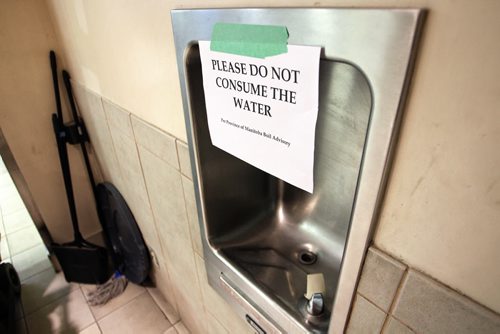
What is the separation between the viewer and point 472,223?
10.9 inches

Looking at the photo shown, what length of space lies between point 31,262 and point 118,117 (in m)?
1.56

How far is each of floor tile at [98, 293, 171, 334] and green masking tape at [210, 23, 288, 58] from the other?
149cm

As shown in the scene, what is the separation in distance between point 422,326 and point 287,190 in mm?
494

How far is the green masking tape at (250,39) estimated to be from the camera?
356 mm

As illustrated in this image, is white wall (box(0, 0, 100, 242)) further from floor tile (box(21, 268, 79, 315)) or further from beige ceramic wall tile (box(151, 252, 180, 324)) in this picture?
beige ceramic wall tile (box(151, 252, 180, 324))

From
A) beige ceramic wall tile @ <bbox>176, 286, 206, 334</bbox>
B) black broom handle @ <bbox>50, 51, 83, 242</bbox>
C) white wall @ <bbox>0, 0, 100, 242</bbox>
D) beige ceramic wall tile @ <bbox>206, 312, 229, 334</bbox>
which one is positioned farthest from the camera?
black broom handle @ <bbox>50, 51, 83, 242</bbox>

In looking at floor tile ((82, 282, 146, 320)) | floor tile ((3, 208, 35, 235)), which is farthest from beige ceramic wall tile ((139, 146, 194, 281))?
floor tile ((3, 208, 35, 235))

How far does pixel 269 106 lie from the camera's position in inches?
16.7

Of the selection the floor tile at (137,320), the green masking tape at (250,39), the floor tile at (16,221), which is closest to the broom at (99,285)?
the floor tile at (137,320)

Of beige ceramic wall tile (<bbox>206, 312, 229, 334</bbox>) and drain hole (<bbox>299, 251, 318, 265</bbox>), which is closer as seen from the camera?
drain hole (<bbox>299, 251, 318, 265</bbox>)

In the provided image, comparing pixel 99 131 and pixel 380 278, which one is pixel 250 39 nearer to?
pixel 380 278

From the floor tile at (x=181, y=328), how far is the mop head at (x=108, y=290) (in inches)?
16.8

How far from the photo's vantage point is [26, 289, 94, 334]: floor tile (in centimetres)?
147

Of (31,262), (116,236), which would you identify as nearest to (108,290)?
(116,236)
